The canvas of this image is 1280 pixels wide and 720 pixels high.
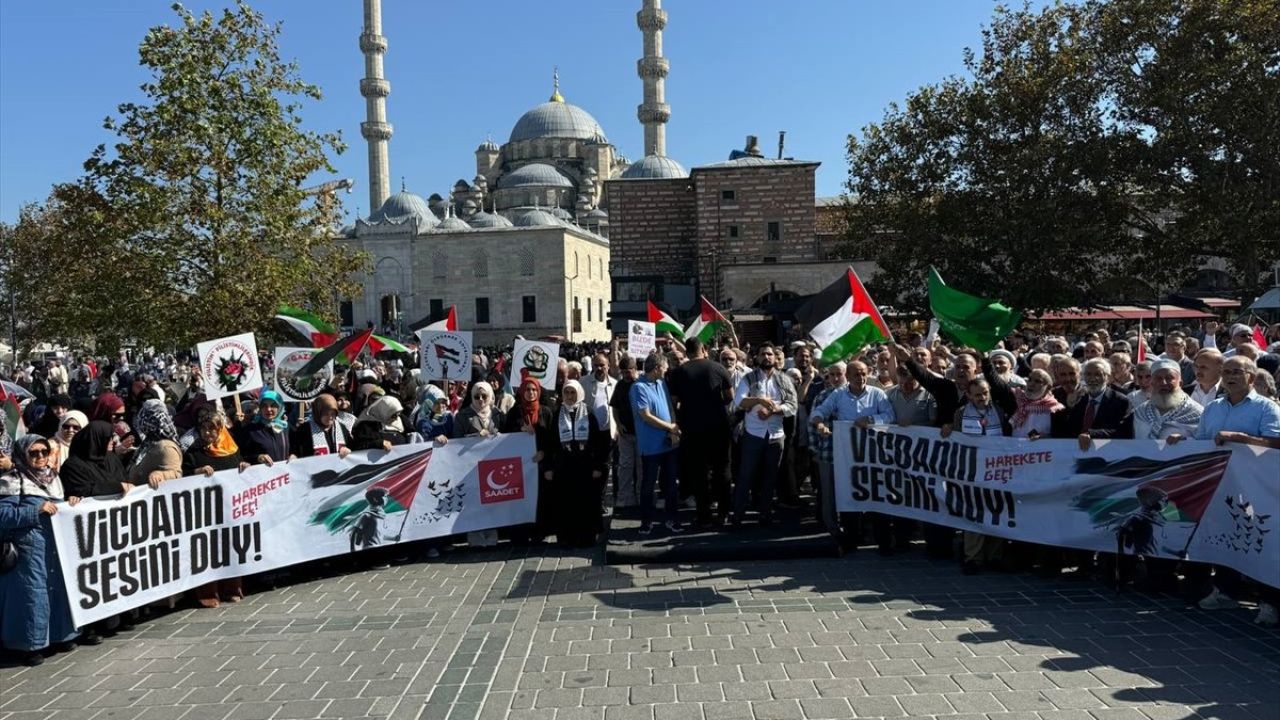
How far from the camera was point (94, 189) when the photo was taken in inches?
543

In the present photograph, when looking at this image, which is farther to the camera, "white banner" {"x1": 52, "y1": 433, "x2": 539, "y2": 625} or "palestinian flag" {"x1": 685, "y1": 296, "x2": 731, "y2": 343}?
"palestinian flag" {"x1": 685, "y1": 296, "x2": 731, "y2": 343}

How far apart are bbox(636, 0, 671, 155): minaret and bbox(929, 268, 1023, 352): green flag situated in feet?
201

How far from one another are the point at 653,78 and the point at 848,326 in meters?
62.4

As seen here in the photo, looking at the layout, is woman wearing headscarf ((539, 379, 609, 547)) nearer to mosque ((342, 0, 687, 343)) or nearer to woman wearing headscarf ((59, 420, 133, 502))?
woman wearing headscarf ((59, 420, 133, 502))

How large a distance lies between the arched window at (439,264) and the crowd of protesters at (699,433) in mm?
61311

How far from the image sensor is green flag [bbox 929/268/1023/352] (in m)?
9.16

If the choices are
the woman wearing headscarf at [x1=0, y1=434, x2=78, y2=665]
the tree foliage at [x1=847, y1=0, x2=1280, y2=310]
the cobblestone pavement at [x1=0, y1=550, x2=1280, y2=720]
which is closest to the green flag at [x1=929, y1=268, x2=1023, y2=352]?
the cobblestone pavement at [x1=0, y1=550, x2=1280, y2=720]

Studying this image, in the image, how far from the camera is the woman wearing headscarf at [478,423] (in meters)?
8.11

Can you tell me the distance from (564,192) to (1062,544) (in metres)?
79.0

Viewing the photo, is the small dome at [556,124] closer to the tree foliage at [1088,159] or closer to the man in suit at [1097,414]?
the tree foliage at [1088,159]

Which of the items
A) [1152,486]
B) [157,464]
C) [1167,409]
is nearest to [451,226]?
[157,464]

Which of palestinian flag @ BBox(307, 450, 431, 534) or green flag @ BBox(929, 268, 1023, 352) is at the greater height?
green flag @ BBox(929, 268, 1023, 352)

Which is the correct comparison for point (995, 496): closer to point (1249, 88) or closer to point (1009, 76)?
point (1249, 88)

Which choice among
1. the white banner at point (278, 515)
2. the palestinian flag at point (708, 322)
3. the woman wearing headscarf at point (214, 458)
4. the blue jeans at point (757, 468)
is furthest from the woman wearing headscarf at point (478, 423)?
the palestinian flag at point (708, 322)
